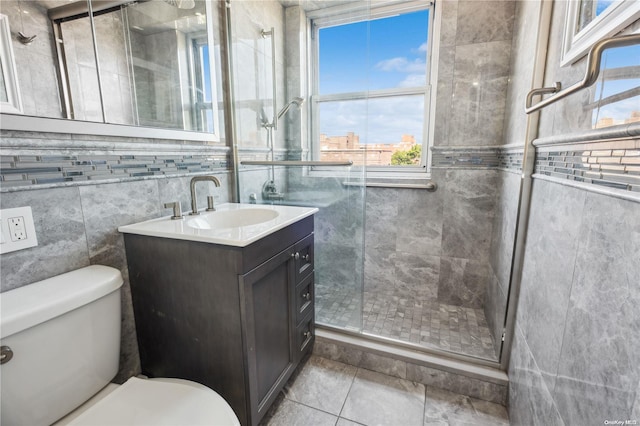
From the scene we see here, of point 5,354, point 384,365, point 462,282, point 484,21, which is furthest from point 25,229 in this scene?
point 484,21

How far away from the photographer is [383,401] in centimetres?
142

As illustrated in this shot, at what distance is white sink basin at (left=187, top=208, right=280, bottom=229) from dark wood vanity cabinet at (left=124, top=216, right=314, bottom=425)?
0.87ft

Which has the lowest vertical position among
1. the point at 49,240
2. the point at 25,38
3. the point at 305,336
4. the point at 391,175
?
the point at 305,336

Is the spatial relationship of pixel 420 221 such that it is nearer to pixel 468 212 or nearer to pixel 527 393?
pixel 468 212

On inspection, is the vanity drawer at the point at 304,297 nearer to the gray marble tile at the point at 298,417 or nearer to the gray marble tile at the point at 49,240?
the gray marble tile at the point at 298,417

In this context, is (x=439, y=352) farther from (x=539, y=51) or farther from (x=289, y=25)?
(x=289, y=25)

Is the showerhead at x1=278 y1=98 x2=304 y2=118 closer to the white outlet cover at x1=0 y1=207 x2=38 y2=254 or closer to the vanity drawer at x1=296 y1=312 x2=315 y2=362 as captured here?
the vanity drawer at x1=296 y1=312 x2=315 y2=362

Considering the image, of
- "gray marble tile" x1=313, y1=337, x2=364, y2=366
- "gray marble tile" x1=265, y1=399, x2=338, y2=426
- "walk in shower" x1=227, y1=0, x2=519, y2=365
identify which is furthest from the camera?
"walk in shower" x1=227, y1=0, x2=519, y2=365

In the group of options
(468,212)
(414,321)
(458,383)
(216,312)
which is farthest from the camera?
(468,212)

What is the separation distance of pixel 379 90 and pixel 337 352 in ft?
6.23

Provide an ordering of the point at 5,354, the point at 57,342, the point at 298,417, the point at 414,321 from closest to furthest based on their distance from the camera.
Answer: the point at 5,354
the point at 57,342
the point at 298,417
the point at 414,321

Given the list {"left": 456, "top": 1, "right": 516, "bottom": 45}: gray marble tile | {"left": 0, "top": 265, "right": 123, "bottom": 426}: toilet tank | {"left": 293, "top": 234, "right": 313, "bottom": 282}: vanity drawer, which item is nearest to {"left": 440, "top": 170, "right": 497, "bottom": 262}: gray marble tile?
{"left": 456, "top": 1, "right": 516, "bottom": 45}: gray marble tile

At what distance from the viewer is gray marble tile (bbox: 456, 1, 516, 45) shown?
1782 mm

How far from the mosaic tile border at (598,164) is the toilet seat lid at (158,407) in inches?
46.8
